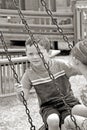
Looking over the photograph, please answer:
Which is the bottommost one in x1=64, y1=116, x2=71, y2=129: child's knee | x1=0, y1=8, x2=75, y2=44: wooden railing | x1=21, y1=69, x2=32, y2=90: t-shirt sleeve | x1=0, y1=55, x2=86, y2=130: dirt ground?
x1=0, y1=55, x2=86, y2=130: dirt ground

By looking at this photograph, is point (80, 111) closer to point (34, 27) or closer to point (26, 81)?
point (26, 81)

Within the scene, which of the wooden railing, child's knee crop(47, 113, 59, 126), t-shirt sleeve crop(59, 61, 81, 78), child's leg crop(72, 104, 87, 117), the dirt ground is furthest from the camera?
the wooden railing

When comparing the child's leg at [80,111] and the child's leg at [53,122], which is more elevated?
the child's leg at [80,111]

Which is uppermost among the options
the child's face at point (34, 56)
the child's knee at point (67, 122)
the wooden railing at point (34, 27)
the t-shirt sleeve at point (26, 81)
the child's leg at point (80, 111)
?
the child's face at point (34, 56)

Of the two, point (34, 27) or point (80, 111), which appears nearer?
point (80, 111)

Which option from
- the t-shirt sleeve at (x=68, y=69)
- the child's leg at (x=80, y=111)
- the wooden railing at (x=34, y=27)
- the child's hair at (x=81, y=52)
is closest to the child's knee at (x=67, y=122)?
the child's leg at (x=80, y=111)

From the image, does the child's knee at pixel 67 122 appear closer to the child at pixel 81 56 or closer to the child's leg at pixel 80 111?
the child's leg at pixel 80 111

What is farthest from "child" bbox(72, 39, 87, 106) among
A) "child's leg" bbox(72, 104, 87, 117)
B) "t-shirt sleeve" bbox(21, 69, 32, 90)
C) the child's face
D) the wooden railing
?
the wooden railing

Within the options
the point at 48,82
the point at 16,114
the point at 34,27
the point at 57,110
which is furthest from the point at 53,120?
the point at 34,27

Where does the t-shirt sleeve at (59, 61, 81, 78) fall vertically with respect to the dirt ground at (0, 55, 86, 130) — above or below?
above

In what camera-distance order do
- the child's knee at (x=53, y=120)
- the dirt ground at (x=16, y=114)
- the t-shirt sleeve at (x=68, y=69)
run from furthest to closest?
the dirt ground at (x=16, y=114) < the t-shirt sleeve at (x=68, y=69) < the child's knee at (x=53, y=120)

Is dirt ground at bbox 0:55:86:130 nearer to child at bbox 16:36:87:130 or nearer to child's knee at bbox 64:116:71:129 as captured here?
child at bbox 16:36:87:130

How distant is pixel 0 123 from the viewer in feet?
9.12

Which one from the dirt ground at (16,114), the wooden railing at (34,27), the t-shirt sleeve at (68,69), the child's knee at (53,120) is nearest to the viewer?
the child's knee at (53,120)
